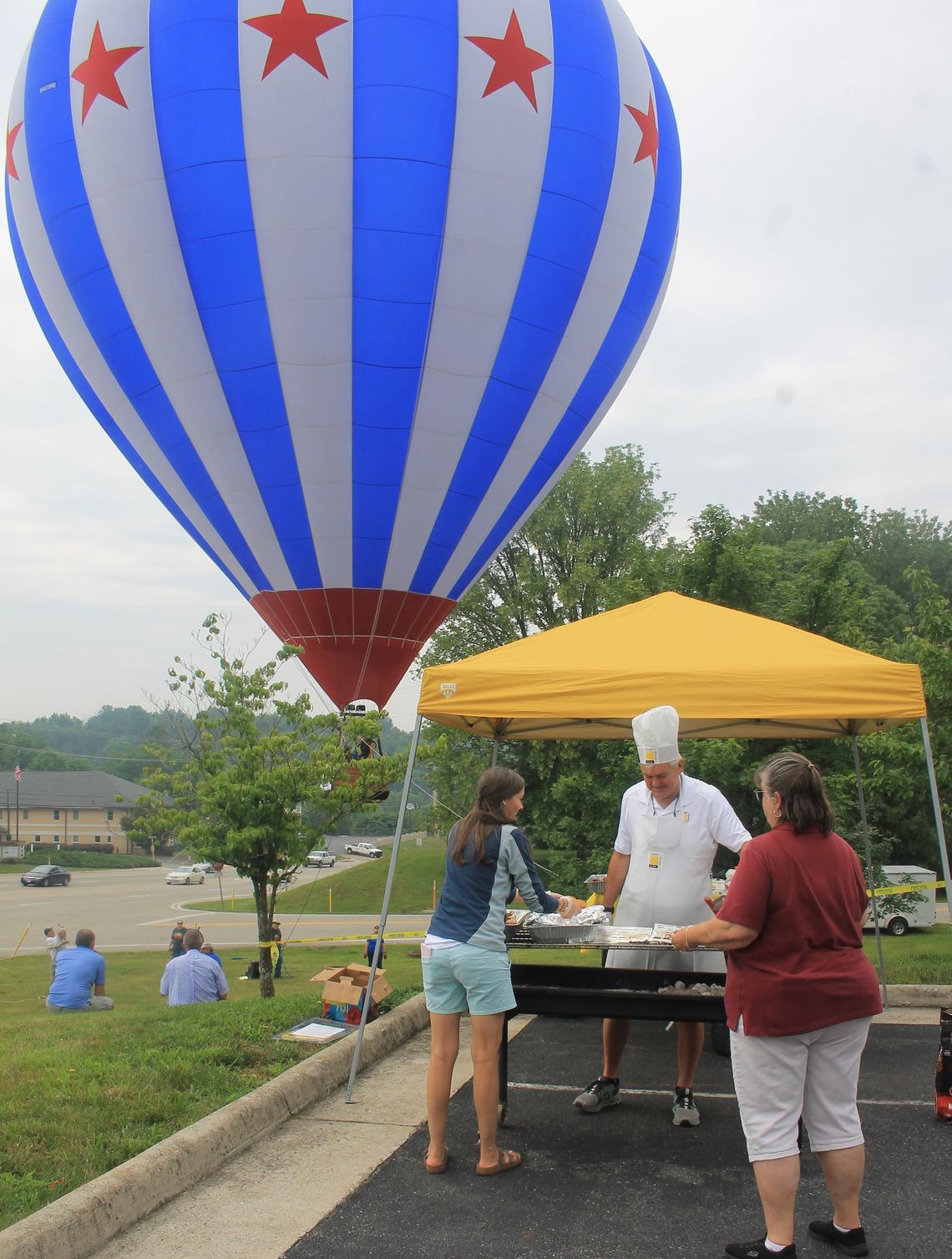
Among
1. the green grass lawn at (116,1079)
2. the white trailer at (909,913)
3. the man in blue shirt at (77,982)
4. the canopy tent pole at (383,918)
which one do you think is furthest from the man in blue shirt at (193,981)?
the white trailer at (909,913)

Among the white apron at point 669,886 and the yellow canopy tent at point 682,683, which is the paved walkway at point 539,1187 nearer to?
the white apron at point 669,886

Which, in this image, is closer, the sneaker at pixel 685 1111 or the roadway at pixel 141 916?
the sneaker at pixel 685 1111

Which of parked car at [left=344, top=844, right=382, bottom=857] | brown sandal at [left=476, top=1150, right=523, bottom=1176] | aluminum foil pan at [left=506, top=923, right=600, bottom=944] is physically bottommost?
parked car at [left=344, top=844, right=382, bottom=857]

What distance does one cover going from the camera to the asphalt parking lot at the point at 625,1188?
376 cm

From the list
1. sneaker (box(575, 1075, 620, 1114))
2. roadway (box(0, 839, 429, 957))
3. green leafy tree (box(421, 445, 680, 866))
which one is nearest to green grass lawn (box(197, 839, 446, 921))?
roadway (box(0, 839, 429, 957))

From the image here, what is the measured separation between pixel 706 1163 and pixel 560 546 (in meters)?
32.5

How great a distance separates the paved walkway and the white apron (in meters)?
0.71

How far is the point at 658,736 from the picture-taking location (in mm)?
5008

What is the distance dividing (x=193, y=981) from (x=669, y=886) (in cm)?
557

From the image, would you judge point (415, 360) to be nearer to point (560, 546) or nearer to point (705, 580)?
point (705, 580)

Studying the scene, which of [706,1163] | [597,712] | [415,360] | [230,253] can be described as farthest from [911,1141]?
[230,253]

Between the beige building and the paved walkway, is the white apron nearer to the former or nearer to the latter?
the paved walkway

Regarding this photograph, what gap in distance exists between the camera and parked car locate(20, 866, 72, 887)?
5778 centimetres

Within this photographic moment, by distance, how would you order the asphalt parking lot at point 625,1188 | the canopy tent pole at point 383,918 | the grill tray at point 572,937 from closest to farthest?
the asphalt parking lot at point 625,1188
the grill tray at point 572,937
the canopy tent pole at point 383,918
